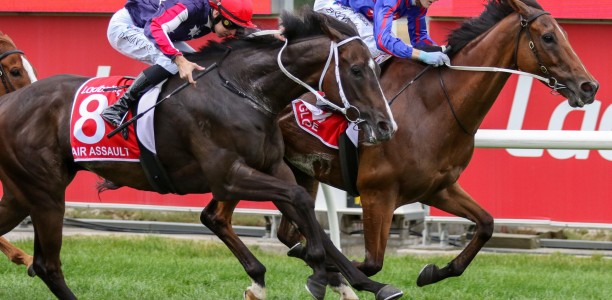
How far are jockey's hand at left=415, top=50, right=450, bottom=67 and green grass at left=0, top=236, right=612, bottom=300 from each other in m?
1.31

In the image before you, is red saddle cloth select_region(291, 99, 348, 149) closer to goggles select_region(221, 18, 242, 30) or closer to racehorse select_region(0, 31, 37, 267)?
goggles select_region(221, 18, 242, 30)

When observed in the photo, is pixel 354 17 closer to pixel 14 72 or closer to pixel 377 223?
pixel 377 223

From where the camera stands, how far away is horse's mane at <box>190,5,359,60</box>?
6.22 meters

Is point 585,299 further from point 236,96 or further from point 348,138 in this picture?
point 236,96

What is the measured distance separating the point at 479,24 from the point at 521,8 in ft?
1.10

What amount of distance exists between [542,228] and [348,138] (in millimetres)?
2850

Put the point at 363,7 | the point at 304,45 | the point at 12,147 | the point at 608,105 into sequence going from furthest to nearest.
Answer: the point at 608,105 < the point at 363,7 < the point at 12,147 < the point at 304,45

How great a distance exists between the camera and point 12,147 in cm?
684

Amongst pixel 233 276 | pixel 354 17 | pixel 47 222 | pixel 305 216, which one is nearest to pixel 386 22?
pixel 354 17

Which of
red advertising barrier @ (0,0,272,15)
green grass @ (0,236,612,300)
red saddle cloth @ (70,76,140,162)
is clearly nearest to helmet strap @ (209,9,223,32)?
red saddle cloth @ (70,76,140,162)

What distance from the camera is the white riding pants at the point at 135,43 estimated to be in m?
6.56

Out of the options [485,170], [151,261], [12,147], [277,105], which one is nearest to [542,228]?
[485,170]

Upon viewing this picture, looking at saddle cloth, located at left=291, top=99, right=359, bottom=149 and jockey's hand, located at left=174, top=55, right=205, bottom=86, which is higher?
jockey's hand, located at left=174, top=55, right=205, bottom=86

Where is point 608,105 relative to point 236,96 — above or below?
below
